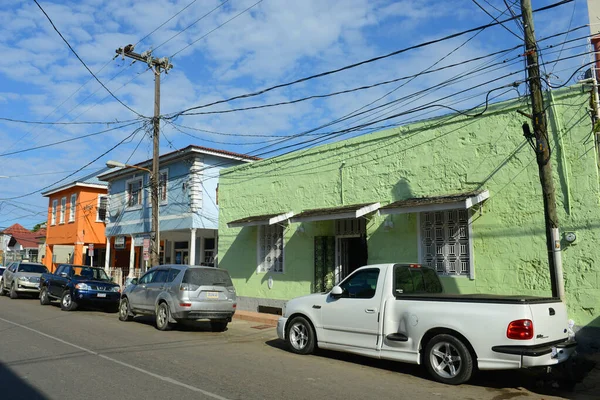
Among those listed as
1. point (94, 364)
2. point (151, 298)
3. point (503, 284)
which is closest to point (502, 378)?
point (503, 284)

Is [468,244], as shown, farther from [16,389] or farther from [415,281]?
[16,389]

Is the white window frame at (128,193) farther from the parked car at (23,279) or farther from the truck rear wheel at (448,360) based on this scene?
the truck rear wheel at (448,360)

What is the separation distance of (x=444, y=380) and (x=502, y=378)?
1.11 m

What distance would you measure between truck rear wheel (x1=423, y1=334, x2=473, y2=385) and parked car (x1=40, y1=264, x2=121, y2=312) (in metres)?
12.8

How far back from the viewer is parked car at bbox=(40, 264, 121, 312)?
16719 millimetres

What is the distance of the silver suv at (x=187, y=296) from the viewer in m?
12.2

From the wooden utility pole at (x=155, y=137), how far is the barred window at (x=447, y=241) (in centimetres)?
1001

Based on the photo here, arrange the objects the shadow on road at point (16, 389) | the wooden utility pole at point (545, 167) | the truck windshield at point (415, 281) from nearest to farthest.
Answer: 1. the shadow on road at point (16, 389)
2. the truck windshield at point (415, 281)
3. the wooden utility pole at point (545, 167)

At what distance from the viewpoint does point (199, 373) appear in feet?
24.5

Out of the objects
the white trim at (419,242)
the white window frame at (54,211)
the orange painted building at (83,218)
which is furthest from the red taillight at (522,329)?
the white window frame at (54,211)

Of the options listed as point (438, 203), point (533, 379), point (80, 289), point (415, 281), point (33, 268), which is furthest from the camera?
point (33, 268)

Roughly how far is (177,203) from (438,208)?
13732 millimetres

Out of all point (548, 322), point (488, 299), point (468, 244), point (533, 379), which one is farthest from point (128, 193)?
point (548, 322)

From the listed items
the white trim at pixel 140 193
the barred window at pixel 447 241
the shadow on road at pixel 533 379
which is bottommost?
the shadow on road at pixel 533 379
